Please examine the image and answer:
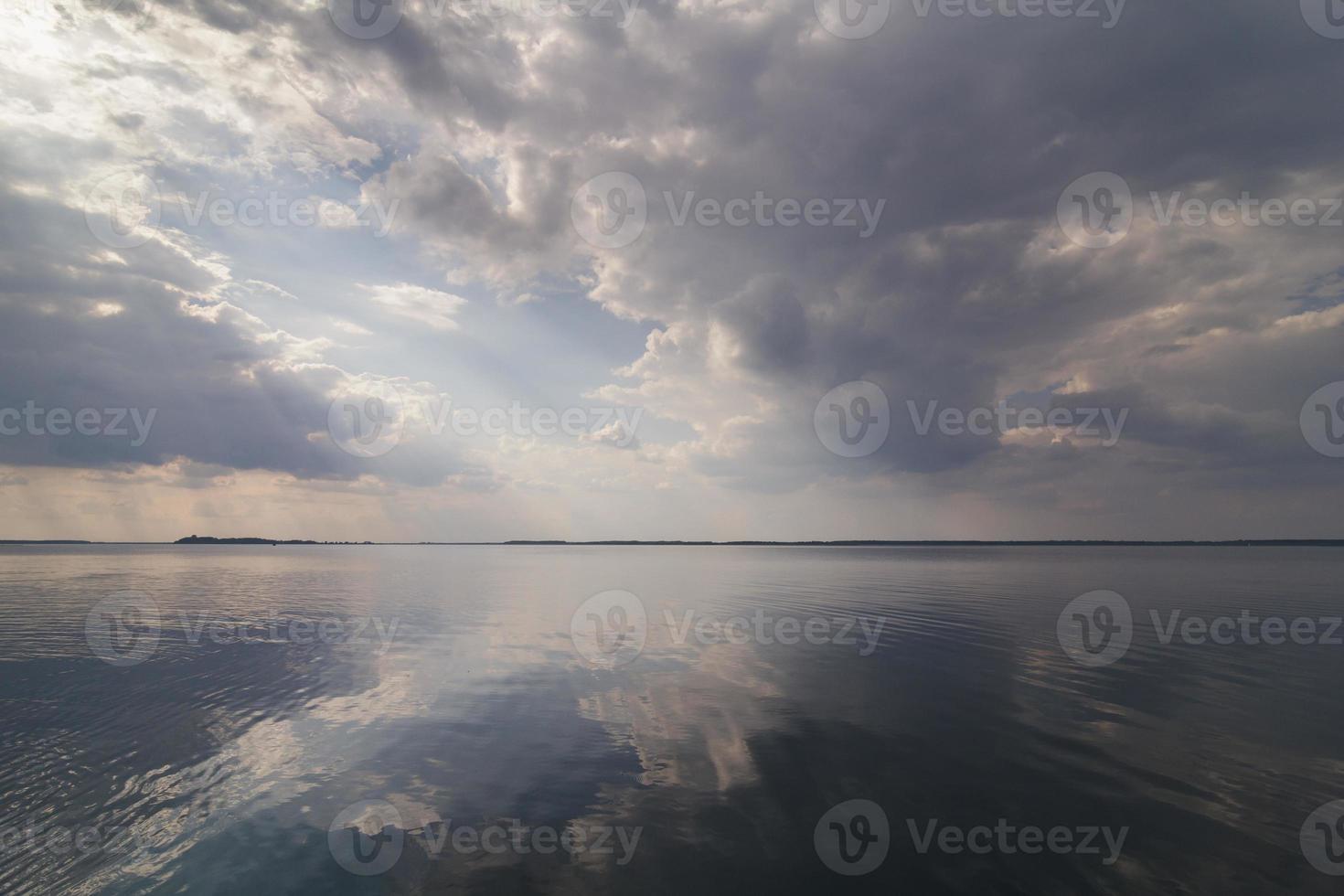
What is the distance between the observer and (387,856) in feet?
39.2

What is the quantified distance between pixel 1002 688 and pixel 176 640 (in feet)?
148

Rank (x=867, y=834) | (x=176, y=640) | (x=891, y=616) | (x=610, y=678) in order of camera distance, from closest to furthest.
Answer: (x=867, y=834) → (x=610, y=678) → (x=176, y=640) → (x=891, y=616)

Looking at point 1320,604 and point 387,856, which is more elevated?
point 1320,604

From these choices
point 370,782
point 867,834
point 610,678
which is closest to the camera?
point 867,834

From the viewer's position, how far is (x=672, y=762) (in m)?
16.8

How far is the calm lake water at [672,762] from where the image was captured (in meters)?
11.5

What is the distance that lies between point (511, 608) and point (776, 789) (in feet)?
136

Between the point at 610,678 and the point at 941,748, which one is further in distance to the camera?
the point at 610,678

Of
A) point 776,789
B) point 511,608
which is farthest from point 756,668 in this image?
point 511,608

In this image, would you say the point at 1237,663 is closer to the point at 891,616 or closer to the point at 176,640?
the point at 891,616

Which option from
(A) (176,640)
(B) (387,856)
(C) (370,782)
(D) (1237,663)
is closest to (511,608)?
(A) (176,640)

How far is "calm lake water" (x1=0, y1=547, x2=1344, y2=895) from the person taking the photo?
37.6 feet

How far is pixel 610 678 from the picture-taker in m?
26.5

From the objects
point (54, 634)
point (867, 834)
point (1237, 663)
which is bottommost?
point (54, 634)
